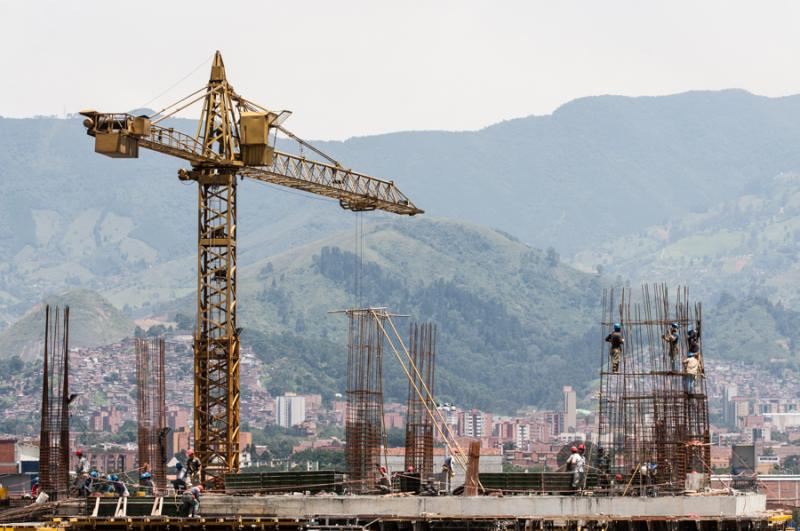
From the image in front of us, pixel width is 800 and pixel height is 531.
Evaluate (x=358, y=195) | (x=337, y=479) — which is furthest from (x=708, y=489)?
(x=358, y=195)

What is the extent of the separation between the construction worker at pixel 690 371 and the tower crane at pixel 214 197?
1893 cm

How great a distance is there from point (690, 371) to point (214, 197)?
2413 centimetres

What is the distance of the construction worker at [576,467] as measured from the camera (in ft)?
189

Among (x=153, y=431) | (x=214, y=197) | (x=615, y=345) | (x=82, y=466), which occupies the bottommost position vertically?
(x=82, y=466)

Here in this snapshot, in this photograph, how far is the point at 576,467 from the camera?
58375 mm

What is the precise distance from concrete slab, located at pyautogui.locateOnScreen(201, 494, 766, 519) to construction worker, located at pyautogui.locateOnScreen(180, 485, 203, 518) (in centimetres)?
72

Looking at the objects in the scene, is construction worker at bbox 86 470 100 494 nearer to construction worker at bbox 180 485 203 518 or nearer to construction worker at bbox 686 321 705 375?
construction worker at bbox 180 485 203 518

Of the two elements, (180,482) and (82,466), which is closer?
(180,482)

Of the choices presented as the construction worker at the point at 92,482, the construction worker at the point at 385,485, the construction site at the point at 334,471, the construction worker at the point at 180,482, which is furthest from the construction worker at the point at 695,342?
the construction worker at the point at 92,482

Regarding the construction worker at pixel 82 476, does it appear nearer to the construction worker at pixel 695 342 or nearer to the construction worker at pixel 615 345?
the construction worker at pixel 615 345

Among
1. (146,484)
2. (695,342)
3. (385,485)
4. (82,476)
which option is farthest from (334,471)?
(695,342)

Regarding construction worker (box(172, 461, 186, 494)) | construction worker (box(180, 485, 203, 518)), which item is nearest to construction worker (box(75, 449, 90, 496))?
construction worker (box(172, 461, 186, 494))

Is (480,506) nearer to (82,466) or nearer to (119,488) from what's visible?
(119,488)

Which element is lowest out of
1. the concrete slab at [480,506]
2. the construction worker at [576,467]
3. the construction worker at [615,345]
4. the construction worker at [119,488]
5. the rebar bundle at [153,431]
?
the concrete slab at [480,506]
